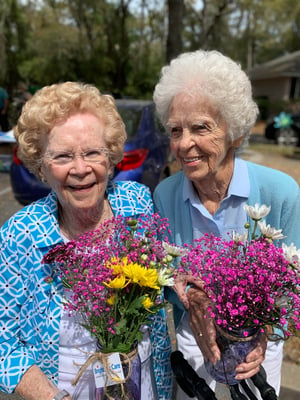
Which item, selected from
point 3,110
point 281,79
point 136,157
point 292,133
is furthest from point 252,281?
point 281,79

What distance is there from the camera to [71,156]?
1.71 m

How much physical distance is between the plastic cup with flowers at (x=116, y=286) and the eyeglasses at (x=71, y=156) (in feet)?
1.38

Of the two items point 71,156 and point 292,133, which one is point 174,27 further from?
point 71,156

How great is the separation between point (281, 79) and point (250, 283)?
3506 centimetres

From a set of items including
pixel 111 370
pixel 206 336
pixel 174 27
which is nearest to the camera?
pixel 111 370

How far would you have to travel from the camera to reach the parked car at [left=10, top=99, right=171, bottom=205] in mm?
5215

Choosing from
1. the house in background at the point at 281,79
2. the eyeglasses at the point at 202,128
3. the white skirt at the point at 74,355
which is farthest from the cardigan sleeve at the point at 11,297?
the house in background at the point at 281,79

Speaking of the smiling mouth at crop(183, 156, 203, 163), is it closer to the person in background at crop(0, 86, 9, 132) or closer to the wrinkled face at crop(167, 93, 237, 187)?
the wrinkled face at crop(167, 93, 237, 187)

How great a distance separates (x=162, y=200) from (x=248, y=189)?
1.45 feet

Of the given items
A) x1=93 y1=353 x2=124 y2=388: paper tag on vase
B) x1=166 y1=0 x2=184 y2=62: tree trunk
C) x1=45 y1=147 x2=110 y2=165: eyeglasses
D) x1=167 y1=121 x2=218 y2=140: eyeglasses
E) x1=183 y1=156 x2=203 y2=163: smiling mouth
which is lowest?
x1=93 y1=353 x2=124 y2=388: paper tag on vase

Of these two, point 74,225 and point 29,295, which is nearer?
point 29,295

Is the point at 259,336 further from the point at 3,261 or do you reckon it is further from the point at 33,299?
the point at 3,261

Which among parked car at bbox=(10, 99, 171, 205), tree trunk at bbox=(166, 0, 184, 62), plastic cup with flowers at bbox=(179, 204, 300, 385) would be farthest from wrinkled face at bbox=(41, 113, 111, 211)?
tree trunk at bbox=(166, 0, 184, 62)

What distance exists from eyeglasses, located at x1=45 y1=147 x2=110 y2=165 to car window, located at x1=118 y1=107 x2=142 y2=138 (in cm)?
369
